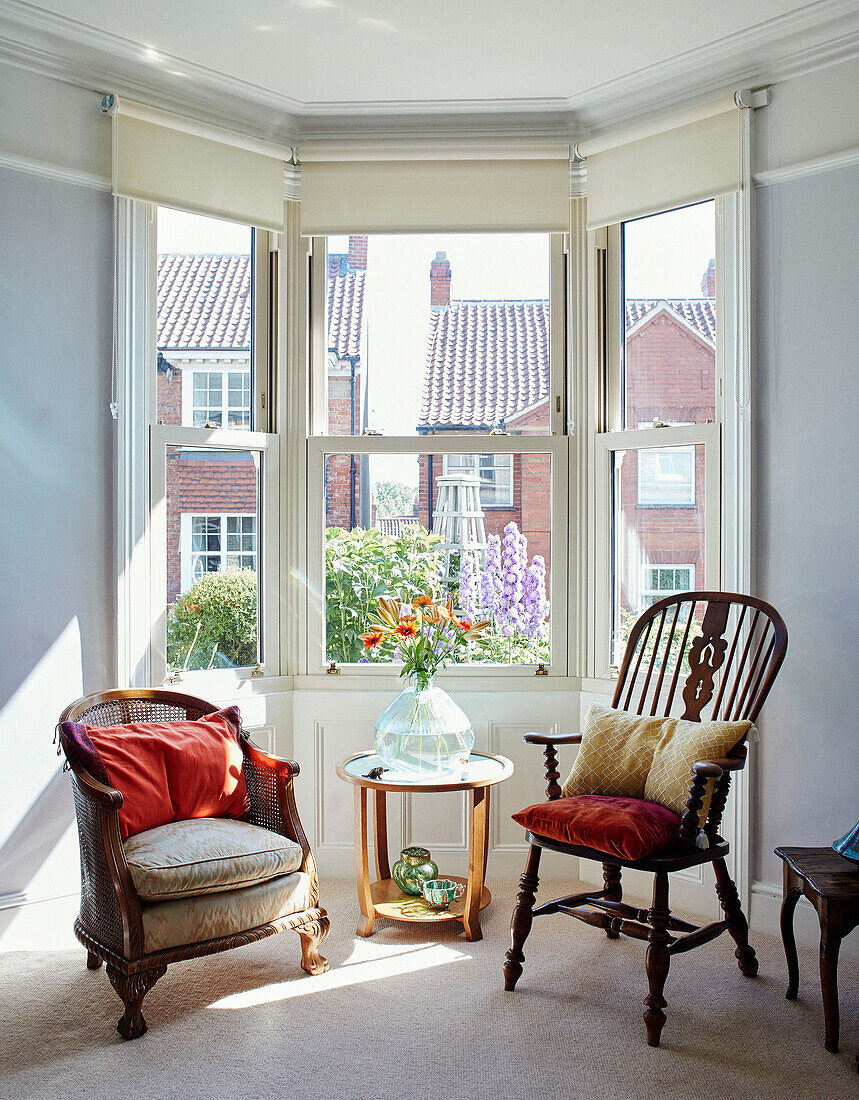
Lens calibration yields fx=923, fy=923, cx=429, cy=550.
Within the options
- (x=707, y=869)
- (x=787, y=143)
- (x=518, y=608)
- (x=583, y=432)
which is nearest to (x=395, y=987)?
(x=707, y=869)

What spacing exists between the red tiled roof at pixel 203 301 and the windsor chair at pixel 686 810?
199 cm

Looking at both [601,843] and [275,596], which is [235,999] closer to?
[601,843]

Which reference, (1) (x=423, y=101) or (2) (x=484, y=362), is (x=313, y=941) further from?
(1) (x=423, y=101)

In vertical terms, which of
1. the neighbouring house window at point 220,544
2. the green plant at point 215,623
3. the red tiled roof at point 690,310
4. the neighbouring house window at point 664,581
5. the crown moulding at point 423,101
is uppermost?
the crown moulding at point 423,101

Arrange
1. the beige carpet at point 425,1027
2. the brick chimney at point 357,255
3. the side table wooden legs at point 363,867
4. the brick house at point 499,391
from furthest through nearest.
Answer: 1. the brick chimney at point 357,255
2. the brick house at point 499,391
3. the side table wooden legs at point 363,867
4. the beige carpet at point 425,1027

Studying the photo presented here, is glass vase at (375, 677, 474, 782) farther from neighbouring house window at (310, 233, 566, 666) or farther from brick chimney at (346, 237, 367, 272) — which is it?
brick chimney at (346, 237, 367, 272)

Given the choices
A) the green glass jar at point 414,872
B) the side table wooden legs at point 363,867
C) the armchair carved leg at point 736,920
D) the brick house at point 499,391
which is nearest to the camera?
the armchair carved leg at point 736,920

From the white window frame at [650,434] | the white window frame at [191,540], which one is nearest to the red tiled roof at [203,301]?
the white window frame at [191,540]

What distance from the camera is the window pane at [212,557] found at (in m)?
3.57

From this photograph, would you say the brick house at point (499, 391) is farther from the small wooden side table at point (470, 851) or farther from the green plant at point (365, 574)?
the small wooden side table at point (470, 851)

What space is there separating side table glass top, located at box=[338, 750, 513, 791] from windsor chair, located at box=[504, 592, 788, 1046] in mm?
227

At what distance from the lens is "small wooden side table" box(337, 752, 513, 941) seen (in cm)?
307

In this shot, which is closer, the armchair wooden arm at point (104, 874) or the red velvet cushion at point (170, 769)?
the armchair wooden arm at point (104, 874)

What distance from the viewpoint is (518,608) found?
3807 millimetres
